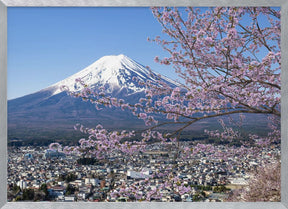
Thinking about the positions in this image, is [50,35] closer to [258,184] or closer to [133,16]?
[133,16]

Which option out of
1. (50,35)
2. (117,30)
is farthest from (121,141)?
(50,35)

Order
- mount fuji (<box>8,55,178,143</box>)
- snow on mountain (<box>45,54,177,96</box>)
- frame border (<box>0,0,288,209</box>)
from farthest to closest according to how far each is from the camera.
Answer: snow on mountain (<box>45,54,177,96</box>) → mount fuji (<box>8,55,178,143</box>) → frame border (<box>0,0,288,209</box>)

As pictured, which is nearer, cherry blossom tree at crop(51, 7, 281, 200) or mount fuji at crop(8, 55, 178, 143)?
cherry blossom tree at crop(51, 7, 281, 200)

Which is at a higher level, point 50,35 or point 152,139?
point 50,35

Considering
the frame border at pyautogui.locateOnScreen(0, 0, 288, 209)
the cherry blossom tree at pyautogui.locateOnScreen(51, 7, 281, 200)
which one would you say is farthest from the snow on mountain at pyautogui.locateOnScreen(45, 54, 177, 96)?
the frame border at pyautogui.locateOnScreen(0, 0, 288, 209)

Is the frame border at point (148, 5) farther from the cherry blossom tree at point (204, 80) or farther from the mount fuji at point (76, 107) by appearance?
the mount fuji at point (76, 107)

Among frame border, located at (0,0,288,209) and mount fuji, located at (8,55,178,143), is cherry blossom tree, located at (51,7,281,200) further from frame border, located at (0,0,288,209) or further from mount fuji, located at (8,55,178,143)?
mount fuji, located at (8,55,178,143)

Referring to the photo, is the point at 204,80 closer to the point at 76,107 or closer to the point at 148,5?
the point at 148,5

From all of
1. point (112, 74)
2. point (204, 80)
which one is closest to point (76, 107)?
point (112, 74)
